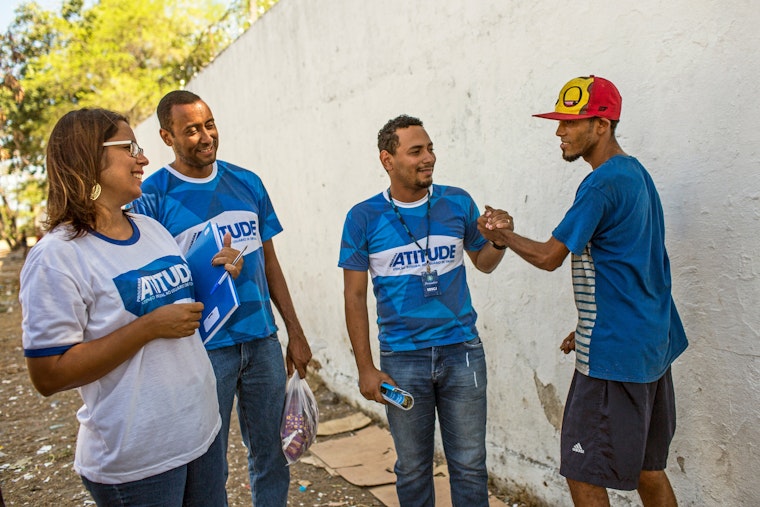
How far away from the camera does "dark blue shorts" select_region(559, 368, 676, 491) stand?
8.10 feet

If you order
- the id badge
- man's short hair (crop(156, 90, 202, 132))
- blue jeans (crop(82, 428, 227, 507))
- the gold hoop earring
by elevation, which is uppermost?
man's short hair (crop(156, 90, 202, 132))

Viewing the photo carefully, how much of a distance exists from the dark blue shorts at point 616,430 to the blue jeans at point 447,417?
1.55 ft

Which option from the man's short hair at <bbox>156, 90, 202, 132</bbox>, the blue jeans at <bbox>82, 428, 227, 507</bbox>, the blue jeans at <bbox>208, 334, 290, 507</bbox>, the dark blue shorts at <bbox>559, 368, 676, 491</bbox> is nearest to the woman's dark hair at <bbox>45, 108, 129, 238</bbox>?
the blue jeans at <bbox>82, 428, 227, 507</bbox>

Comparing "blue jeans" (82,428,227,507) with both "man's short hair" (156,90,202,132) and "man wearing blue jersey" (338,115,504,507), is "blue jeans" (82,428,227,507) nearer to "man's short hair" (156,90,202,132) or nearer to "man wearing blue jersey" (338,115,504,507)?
"man wearing blue jersey" (338,115,504,507)

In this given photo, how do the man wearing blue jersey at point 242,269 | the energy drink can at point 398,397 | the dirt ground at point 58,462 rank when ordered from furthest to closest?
the dirt ground at point 58,462 < the man wearing blue jersey at point 242,269 < the energy drink can at point 398,397

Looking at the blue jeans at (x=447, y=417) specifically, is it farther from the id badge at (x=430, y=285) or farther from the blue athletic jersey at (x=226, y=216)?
the blue athletic jersey at (x=226, y=216)

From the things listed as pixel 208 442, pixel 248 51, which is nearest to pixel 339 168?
pixel 248 51

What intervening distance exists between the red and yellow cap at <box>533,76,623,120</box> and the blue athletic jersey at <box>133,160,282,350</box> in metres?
1.51

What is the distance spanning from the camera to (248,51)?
7648mm

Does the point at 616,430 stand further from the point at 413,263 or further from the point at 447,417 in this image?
the point at 413,263

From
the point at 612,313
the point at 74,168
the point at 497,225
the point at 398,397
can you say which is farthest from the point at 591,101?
the point at 74,168

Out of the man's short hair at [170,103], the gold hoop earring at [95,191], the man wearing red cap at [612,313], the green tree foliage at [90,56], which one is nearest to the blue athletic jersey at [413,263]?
the man wearing red cap at [612,313]

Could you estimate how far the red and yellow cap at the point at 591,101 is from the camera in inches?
98.9

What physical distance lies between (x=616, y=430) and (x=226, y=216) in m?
1.92
